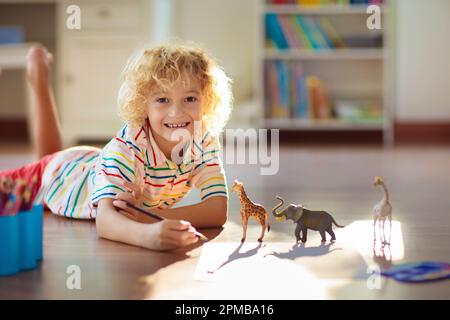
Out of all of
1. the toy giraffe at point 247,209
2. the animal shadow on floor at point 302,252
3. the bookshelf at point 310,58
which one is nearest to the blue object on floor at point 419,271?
the animal shadow on floor at point 302,252

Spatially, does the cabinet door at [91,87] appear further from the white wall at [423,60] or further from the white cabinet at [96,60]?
the white wall at [423,60]

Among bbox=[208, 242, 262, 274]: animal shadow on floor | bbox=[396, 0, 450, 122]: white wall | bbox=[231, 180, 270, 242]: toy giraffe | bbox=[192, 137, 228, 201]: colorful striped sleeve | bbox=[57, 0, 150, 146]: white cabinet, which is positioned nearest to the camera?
bbox=[208, 242, 262, 274]: animal shadow on floor

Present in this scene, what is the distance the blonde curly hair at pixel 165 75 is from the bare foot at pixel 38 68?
2.41 ft

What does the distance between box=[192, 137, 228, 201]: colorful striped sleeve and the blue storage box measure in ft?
1.27

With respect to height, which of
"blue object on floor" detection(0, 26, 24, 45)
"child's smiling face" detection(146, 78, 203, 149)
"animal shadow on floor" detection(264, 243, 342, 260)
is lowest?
"animal shadow on floor" detection(264, 243, 342, 260)

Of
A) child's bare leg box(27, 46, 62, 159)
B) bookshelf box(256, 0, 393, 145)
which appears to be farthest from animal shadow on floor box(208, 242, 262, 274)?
bookshelf box(256, 0, 393, 145)

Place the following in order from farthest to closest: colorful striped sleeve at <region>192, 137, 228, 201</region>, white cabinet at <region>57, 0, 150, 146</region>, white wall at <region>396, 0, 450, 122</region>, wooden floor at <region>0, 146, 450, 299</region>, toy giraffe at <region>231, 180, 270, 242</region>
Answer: white wall at <region>396, 0, 450, 122</region> → white cabinet at <region>57, 0, 150, 146</region> → colorful striped sleeve at <region>192, 137, 228, 201</region> → toy giraffe at <region>231, 180, 270, 242</region> → wooden floor at <region>0, 146, 450, 299</region>

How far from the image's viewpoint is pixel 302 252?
49.8 inches

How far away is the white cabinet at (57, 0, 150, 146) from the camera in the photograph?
3686mm

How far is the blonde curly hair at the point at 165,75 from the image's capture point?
1387mm

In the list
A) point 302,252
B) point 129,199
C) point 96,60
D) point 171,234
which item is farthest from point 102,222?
point 96,60

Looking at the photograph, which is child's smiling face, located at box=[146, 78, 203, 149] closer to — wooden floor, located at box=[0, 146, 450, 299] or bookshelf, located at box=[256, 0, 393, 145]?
wooden floor, located at box=[0, 146, 450, 299]

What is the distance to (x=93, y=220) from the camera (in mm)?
1612
